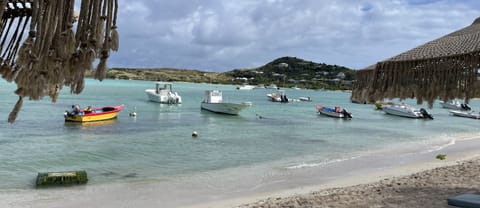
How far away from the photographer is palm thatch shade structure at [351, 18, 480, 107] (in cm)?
546

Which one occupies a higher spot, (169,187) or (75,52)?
(75,52)

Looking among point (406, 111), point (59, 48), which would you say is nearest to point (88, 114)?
point (59, 48)

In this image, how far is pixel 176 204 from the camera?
439 inches

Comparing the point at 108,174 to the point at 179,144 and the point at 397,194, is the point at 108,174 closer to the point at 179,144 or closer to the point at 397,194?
the point at 179,144

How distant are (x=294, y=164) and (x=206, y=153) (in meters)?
4.19

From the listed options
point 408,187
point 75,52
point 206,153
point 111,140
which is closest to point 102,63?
point 75,52

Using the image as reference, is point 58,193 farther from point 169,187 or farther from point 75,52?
point 75,52

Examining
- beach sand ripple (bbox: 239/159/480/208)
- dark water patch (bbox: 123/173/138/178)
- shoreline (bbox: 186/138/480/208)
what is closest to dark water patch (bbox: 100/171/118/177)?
dark water patch (bbox: 123/173/138/178)

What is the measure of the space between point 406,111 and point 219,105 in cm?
1844

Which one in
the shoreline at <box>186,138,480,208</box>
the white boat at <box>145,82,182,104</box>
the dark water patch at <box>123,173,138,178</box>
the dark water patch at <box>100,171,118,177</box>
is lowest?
the dark water patch at <box>100,171,118,177</box>

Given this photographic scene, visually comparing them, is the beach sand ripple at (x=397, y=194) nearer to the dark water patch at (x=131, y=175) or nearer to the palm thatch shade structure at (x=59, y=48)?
the dark water patch at (x=131, y=175)

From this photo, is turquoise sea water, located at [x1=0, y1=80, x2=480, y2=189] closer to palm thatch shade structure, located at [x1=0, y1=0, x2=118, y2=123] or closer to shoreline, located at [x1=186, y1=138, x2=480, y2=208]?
shoreline, located at [x1=186, y1=138, x2=480, y2=208]

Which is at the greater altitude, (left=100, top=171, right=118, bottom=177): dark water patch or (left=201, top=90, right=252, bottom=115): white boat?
(left=201, top=90, right=252, bottom=115): white boat

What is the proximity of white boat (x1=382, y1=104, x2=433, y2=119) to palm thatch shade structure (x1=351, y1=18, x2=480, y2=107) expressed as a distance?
39660mm
